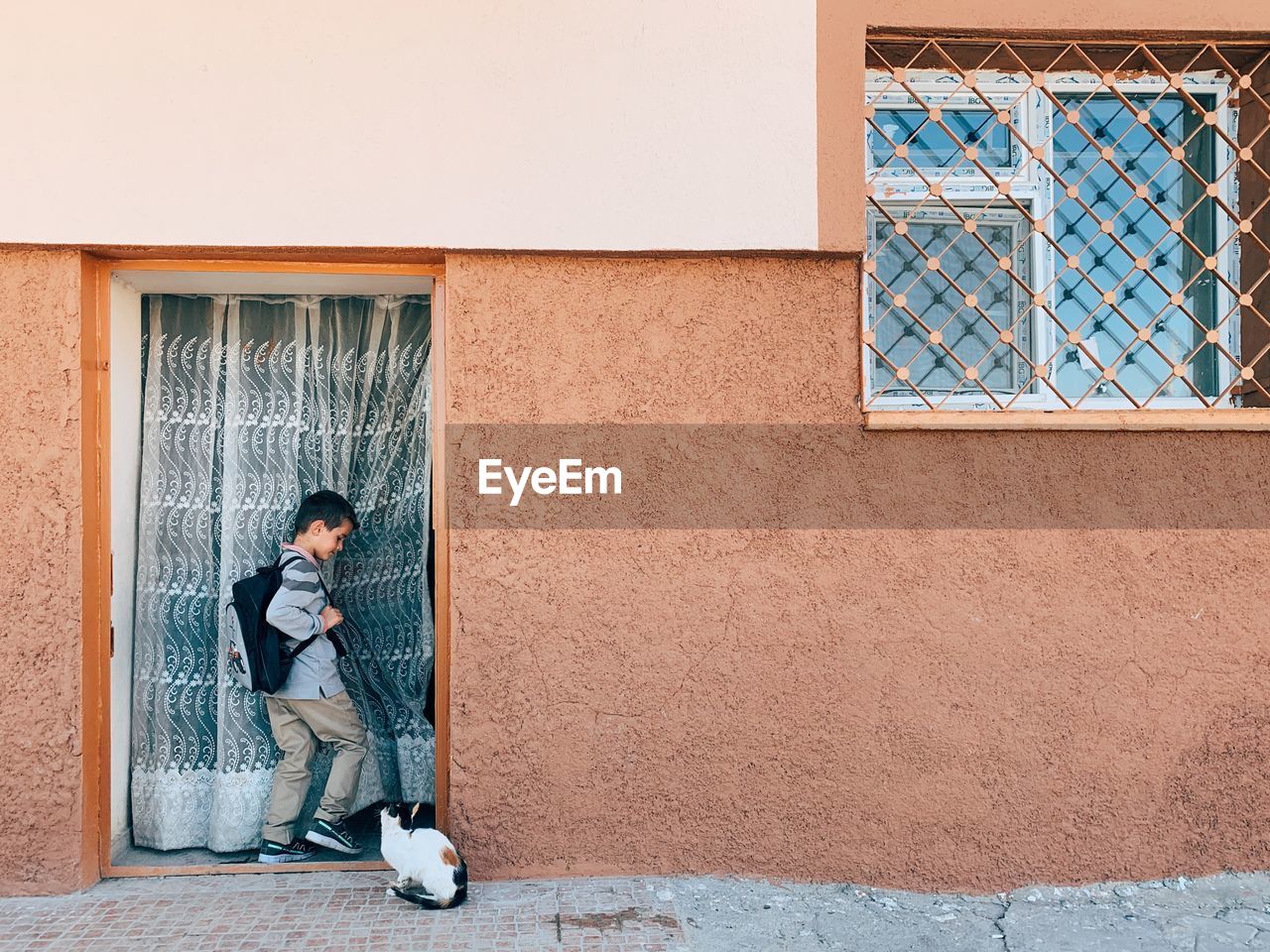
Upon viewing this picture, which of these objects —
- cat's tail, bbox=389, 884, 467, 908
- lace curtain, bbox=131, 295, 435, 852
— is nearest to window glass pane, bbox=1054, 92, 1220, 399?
lace curtain, bbox=131, 295, 435, 852

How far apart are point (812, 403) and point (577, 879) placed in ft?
6.35

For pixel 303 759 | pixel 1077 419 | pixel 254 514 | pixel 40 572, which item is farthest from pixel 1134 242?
pixel 40 572

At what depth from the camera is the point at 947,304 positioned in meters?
3.99

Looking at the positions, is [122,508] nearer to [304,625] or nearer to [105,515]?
[105,515]

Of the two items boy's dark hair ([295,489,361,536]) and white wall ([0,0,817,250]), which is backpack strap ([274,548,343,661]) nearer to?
boy's dark hair ([295,489,361,536])

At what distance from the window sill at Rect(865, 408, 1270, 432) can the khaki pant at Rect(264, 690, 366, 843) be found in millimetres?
2327

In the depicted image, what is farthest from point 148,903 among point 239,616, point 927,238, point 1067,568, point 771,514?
point 927,238

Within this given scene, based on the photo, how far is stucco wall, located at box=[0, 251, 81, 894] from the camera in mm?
3428

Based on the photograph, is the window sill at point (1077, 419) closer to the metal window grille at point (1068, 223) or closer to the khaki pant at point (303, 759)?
the metal window grille at point (1068, 223)

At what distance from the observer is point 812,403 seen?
359cm

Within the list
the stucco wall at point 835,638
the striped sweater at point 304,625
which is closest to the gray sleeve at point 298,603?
the striped sweater at point 304,625

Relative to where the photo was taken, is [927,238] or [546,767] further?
[927,238]

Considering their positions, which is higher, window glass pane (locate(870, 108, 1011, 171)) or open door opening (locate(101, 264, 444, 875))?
window glass pane (locate(870, 108, 1011, 171))

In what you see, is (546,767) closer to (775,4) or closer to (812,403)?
(812,403)
